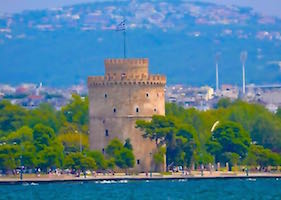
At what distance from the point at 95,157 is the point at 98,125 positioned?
5.01 meters

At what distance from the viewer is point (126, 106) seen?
103688 mm

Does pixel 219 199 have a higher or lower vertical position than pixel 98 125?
lower

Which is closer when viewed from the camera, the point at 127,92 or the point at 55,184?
the point at 55,184

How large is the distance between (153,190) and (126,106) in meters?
16.7

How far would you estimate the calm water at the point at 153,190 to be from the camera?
268 ft

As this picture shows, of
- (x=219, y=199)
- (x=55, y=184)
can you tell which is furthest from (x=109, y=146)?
(x=219, y=199)

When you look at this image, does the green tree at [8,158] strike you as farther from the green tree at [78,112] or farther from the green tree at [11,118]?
the green tree at [78,112]

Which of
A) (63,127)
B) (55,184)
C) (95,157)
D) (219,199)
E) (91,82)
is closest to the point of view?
(219,199)

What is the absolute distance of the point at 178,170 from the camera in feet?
Answer: 341

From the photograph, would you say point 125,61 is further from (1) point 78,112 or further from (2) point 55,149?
(1) point 78,112

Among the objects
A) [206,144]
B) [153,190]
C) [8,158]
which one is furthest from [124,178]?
[206,144]

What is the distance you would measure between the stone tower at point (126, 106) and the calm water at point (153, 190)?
7153mm

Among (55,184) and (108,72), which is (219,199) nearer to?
(55,184)

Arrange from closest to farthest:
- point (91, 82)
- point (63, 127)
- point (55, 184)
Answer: point (55, 184) → point (91, 82) → point (63, 127)
